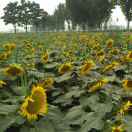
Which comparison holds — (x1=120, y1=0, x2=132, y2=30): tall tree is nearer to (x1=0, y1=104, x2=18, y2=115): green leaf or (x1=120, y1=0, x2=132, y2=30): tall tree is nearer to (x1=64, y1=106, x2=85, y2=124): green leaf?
(x1=64, y1=106, x2=85, y2=124): green leaf

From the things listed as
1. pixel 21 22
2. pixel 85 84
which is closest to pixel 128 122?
pixel 85 84

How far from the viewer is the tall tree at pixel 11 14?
181 ft

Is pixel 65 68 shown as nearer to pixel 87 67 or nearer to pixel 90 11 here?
pixel 87 67

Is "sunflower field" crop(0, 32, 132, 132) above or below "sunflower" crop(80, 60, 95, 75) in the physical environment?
below

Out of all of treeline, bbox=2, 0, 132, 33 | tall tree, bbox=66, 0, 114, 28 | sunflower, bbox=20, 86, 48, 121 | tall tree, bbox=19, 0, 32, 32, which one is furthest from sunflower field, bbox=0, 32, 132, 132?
tall tree, bbox=19, 0, 32, 32

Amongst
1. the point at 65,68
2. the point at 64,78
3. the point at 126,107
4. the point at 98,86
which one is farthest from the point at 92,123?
the point at 65,68

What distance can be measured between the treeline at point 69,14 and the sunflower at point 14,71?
31669mm

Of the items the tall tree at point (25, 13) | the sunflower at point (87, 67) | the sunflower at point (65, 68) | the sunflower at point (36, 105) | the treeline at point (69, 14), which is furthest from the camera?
the tall tree at point (25, 13)

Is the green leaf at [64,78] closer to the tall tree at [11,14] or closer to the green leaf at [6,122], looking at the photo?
the green leaf at [6,122]

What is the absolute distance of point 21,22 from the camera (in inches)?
2115

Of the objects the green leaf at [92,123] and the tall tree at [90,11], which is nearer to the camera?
the green leaf at [92,123]

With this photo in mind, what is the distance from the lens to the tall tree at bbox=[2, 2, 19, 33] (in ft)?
181

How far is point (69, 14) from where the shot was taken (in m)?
44.0

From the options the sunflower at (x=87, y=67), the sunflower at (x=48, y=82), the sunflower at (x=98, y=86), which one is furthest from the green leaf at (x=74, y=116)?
the sunflower at (x=87, y=67)
